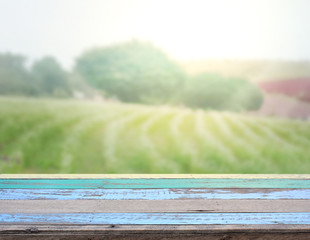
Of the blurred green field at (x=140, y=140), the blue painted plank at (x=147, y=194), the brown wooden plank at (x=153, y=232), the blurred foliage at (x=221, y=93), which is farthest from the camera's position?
the blurred foliage at (x=221, y=93)

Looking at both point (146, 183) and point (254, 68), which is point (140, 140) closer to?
point (254, 68)

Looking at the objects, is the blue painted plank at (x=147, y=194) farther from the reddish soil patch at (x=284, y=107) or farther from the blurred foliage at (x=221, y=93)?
the reddish soil patch at (x=284, y=107)

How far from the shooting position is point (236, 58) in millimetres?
2314

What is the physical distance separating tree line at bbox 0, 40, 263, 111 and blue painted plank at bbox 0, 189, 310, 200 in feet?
5.95

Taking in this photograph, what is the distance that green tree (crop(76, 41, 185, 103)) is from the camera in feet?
7.72

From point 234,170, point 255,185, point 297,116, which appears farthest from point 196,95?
point 255,185

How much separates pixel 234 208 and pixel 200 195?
0.31ft

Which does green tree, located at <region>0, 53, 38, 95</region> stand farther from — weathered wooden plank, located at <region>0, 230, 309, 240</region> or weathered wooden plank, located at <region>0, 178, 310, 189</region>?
weathered wooden plank, located at <region>0, 230, 309, 240</region>

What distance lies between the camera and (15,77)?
2312mm

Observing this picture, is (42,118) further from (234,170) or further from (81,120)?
(234,170)

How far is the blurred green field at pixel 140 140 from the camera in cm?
227

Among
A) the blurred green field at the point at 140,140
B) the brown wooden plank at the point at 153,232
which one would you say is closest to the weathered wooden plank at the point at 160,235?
the brown wooden plank at the point at 153,232

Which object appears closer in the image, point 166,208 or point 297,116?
point 166,208

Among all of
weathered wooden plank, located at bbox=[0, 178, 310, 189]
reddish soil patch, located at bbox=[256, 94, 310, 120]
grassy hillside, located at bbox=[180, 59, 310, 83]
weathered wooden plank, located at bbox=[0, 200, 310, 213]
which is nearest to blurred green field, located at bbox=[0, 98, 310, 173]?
reddish soil patch, located at bbox=[256, 94, 310, 120]
